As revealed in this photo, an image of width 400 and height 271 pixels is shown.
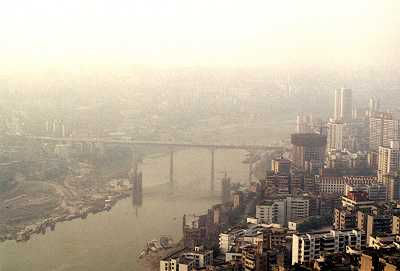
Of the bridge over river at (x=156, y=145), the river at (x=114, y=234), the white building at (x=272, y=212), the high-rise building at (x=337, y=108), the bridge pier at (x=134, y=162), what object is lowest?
the river at (x=114, y=234)

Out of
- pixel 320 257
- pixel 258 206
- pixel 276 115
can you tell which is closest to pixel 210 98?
pixel 276 115

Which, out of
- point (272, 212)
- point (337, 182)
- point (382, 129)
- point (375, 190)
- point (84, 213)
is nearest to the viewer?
point (272, 212)

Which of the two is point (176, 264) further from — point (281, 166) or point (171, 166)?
point (171, 166)

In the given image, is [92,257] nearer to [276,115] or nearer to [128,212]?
[128,212]

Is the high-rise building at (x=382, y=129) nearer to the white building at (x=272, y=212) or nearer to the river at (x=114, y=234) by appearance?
the river at (x=114, y=234)

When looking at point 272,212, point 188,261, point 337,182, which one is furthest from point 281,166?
point 188,261

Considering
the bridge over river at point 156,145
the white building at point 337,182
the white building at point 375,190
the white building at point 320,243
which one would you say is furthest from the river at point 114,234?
the white building at point 375,190

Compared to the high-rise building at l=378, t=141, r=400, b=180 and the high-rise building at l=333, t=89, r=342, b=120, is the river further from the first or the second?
the high-rise building at l=333, t=89, r=342, b=120
